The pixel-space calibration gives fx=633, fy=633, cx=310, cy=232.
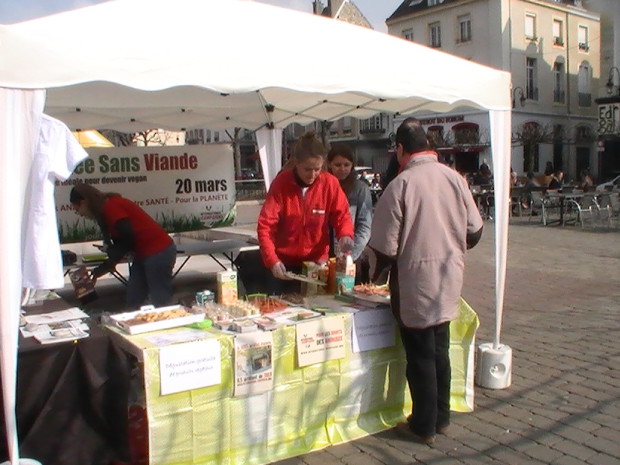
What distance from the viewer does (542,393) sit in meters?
4.33

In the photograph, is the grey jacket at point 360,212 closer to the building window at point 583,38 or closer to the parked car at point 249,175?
the parked car at point 249,175

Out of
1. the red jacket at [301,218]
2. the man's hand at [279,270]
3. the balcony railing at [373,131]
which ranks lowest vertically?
the man's hand at [279,270]

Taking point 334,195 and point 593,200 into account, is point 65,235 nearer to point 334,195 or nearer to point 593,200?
point 334,195

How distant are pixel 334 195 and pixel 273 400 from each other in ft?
4.85

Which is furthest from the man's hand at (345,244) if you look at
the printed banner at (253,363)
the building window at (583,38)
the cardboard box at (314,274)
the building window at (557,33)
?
the building window at (583,38)

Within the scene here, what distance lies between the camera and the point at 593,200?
48.5 ft

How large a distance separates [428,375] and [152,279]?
2.31 meters

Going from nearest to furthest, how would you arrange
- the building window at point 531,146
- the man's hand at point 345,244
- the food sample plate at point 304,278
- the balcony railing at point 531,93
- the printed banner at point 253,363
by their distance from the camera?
1. the printed banner at point 253,363
2. the food sample plate at point 304,278
3. the man's hand at point 345,244
4. the building window at point 531,146
5. the balcony railing at point 531,93

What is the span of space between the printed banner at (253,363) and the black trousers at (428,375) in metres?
0.79

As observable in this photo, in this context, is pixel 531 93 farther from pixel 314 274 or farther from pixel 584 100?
pixel 314 274

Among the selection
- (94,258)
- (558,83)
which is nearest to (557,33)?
(558,83)

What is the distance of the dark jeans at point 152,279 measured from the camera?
15.6ft

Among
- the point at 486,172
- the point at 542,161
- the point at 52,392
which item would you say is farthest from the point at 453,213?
the point at 542,161

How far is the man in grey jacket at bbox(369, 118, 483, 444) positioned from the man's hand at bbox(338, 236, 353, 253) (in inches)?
23.4
